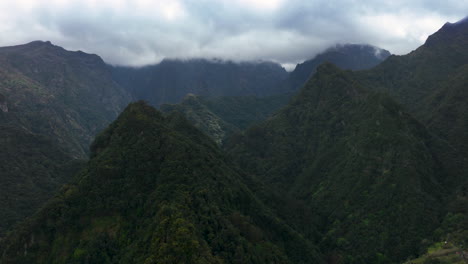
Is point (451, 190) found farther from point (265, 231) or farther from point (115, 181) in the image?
point (115, 181)

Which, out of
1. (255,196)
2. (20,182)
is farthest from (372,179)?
(20,182)

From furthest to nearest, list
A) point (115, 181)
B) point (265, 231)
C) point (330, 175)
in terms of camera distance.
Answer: point (330, 175), point (265, 231), point (115, 181)

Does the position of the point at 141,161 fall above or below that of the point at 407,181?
above

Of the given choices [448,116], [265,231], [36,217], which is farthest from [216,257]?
[448,116]

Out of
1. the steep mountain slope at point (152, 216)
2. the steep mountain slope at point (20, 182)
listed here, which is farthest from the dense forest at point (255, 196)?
the steep mountain slope at point (20, 182)

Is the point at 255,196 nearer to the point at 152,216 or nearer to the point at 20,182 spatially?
the point at 152,216

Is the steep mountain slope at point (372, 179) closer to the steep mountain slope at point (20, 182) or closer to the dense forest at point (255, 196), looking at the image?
the dense forest at point (255, 196)
